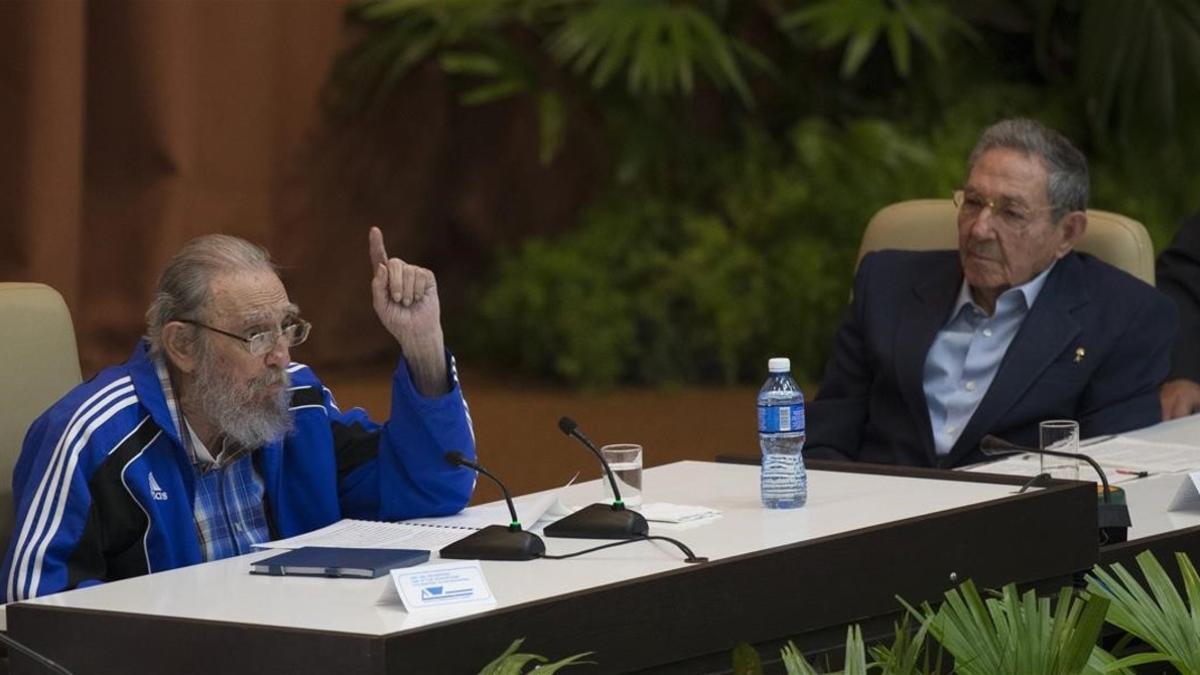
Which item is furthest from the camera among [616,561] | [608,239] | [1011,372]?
[608,239]

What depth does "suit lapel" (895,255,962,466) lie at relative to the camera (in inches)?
161

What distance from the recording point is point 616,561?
8.68ft

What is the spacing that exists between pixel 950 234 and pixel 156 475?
2064mm

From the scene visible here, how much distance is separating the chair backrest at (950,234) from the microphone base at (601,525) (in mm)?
1745

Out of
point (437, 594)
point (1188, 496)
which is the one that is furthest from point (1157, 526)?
point (437, 594)

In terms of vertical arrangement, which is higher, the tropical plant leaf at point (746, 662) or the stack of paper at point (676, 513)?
the stack of paper at point (676, 513)

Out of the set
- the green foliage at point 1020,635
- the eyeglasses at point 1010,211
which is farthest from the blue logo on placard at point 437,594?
the eyeglasses at point 1010,211

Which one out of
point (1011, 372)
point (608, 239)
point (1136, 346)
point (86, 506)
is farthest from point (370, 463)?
point (608, 239)

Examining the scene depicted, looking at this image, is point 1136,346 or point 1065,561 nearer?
point 1065,561

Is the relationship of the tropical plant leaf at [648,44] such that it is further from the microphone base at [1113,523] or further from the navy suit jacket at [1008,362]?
the microphone base at [1113,523]

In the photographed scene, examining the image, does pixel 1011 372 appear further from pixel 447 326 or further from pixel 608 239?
pixel 447 326

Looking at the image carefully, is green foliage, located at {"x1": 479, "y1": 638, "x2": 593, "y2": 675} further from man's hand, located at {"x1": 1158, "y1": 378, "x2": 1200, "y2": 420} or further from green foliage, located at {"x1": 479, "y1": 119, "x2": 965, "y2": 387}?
green foliage, located at {"x1": 479, "y1": 119, "x2": 965, "y2": 387}

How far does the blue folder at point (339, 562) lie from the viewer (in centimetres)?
258

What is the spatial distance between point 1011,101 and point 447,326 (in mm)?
2178
